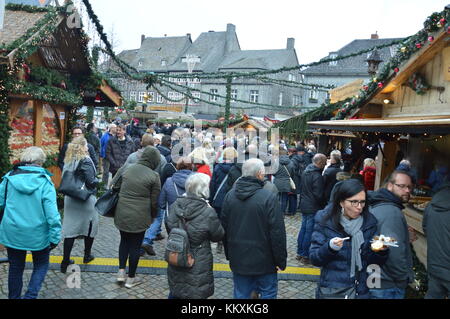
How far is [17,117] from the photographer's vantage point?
703cm

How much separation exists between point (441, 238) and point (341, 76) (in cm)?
4319

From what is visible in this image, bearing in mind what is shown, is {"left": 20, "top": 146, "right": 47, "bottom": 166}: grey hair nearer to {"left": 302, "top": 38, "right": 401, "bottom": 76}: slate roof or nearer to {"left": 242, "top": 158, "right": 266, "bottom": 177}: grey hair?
{"left": 242, "top": 158, "right": 266, "bottom": 177}: grey hair

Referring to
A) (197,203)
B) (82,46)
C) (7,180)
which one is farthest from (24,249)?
(82,46)

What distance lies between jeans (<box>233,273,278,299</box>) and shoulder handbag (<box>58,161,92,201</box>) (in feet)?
8.40

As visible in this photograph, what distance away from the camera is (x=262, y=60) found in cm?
4478

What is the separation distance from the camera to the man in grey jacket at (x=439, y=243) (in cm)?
351

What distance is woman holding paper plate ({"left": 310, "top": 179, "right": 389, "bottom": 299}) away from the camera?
9.61 ft

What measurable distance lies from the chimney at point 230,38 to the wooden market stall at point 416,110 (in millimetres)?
43793

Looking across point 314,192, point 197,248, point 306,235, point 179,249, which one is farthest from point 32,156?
point 306,235

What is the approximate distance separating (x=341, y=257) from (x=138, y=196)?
8.76 feet

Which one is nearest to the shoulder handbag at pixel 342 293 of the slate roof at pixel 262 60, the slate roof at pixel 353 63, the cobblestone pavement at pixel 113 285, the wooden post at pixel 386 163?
the cobblestone pavement at pixel 113 285

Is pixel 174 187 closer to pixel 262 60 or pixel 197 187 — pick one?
pixel 197 187

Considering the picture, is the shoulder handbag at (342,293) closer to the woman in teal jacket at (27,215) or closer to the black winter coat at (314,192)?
the woman in teal jacket at (27,215)
